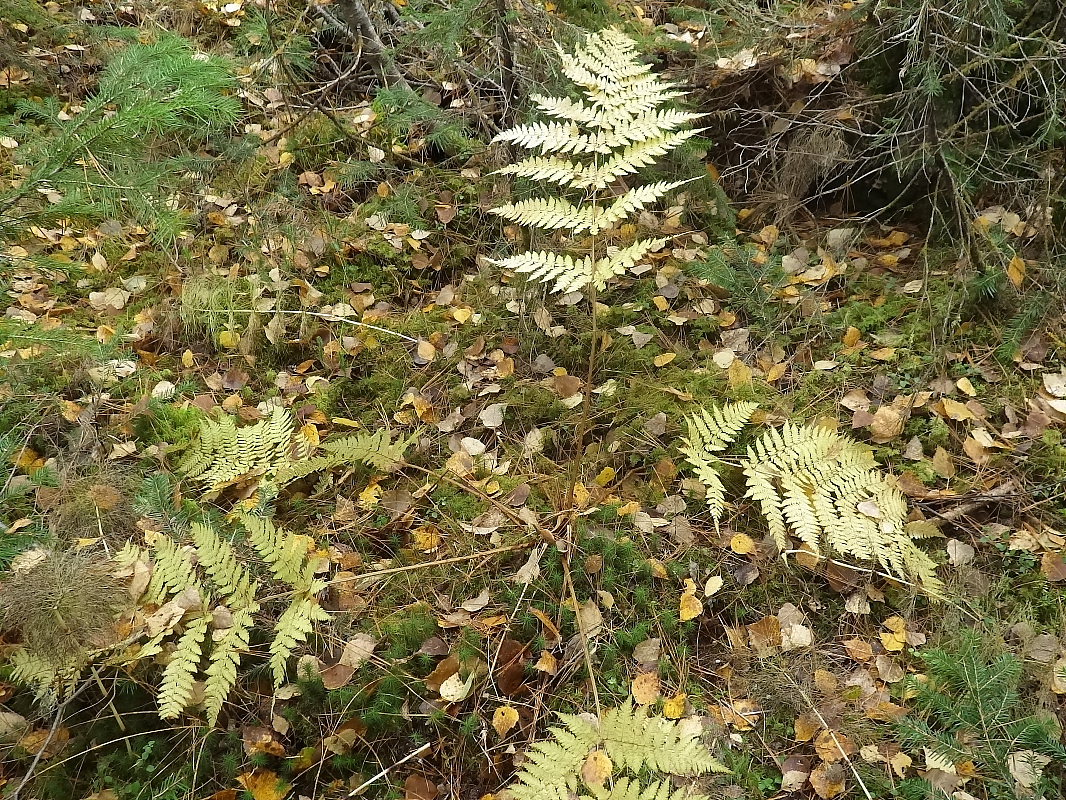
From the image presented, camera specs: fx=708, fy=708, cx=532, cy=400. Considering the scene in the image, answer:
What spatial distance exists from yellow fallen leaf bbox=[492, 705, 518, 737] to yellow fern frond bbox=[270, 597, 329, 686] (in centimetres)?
59

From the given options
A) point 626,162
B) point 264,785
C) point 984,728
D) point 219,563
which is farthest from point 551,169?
point 264,785

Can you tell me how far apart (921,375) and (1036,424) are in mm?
419

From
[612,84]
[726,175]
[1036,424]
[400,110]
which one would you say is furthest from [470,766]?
[400,110]

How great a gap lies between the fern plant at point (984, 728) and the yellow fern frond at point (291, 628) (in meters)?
1.60

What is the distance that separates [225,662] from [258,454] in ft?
2.86

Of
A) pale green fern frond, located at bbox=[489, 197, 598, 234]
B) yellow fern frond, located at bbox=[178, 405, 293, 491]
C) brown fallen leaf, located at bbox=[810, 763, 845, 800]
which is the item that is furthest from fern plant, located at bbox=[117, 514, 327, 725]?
brown fallen leaf, located at bbox=[810, 763, 845, 800]

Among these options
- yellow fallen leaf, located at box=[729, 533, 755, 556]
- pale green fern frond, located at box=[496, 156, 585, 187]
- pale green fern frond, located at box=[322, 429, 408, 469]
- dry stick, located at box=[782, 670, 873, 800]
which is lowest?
dry stick, located at box=[782, 670, 873, 800]

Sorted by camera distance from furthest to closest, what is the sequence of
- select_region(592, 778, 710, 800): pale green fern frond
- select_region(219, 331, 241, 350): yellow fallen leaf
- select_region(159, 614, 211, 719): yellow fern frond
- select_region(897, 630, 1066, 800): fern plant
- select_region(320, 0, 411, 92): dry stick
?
1. select_region(320, 0, 411, 92): dry stick
2. select_region(219, 331, 241, 350): yellow fallen leaf
3. select_region(159, 614, 211, 719): yellow fern frond
4. select_region(897, 630, 1066, 800): fern plant
5. select_region(592, 778, 710, 800): pale green fern frond

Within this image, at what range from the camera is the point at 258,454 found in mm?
2598

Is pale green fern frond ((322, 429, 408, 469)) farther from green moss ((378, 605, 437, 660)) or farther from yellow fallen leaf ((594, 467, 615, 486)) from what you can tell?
yellow fallen leaf ((594, 467, 615, 486))

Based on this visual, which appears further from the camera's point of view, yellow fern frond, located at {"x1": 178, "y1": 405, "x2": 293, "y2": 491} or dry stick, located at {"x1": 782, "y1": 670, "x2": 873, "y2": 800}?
yellow fern frond, located at {"x1": 178, "y1": 405, "x2": 293, "y2": 491}

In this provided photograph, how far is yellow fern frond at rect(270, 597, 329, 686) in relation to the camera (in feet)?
6.11

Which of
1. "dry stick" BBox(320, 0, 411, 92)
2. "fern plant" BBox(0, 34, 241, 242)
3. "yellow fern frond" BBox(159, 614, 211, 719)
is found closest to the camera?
"yellow fern frond" BBox(159, 614, 211, 719)

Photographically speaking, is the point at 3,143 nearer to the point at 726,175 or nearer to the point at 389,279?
the point at 389,279
